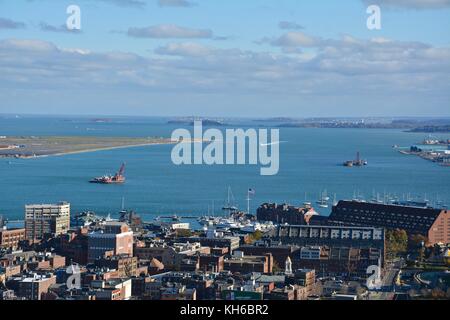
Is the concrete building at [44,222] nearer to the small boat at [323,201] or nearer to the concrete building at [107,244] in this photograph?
the concrete building at [107,244]

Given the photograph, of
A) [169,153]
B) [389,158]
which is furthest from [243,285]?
[169,153]

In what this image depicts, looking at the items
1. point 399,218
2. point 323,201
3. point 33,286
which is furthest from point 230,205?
point 33,286

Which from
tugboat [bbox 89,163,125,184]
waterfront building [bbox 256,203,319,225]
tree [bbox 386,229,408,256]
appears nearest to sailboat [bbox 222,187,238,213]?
waterfront building [bbox 256,203,319,225]

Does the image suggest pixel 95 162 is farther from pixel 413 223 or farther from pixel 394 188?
pixel 413 223

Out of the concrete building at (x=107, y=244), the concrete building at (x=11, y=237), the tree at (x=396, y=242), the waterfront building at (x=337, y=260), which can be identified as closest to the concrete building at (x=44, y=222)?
the concrete building at (x=11, y=237)

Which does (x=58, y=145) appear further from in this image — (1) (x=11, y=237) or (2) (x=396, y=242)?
(2) (x=396, y=242)

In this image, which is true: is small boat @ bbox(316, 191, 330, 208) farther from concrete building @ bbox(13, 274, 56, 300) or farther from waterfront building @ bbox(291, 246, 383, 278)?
concrete building @ bbox(13, 274, 56, 300)
